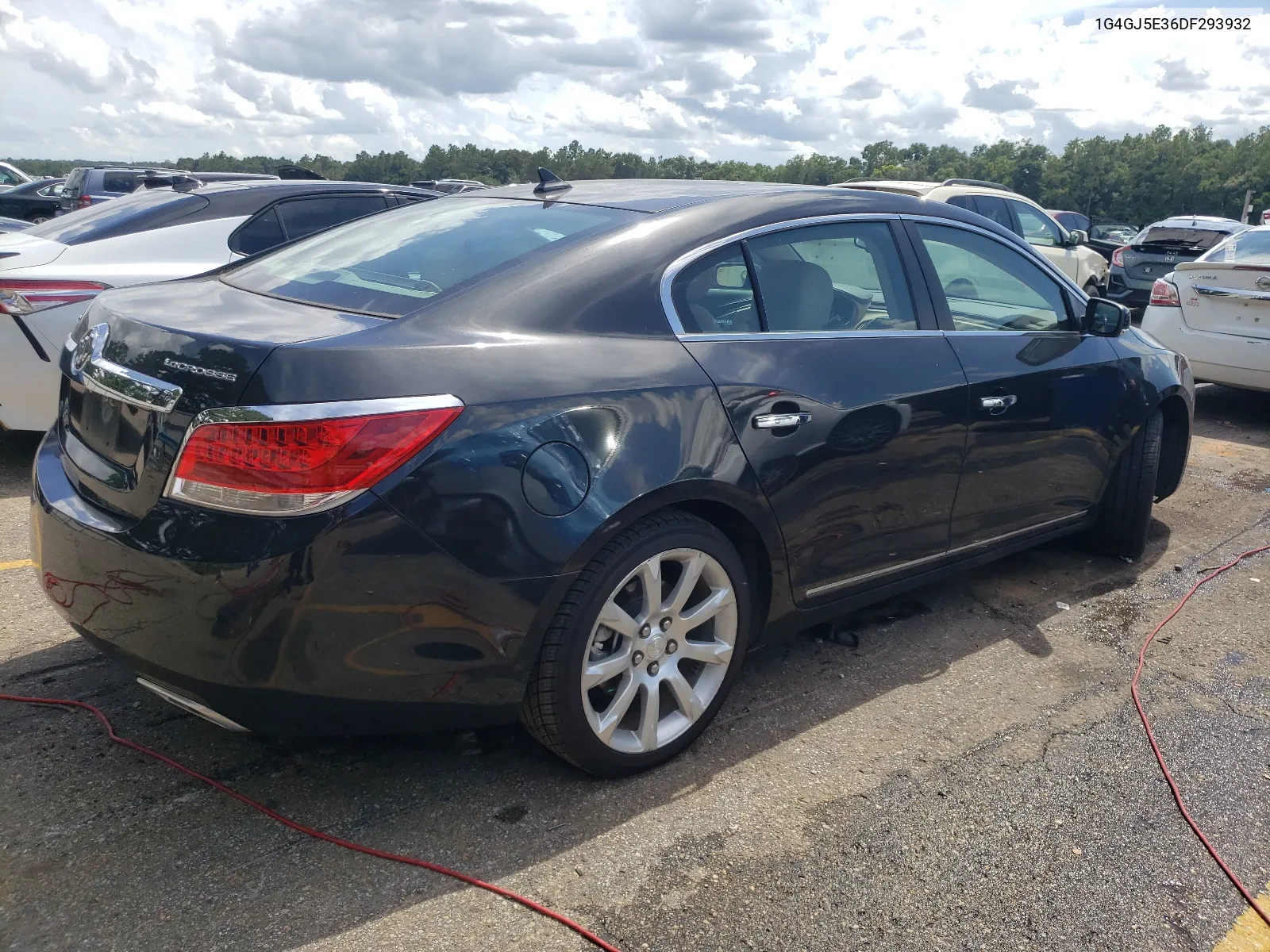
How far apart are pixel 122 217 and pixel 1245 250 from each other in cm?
767

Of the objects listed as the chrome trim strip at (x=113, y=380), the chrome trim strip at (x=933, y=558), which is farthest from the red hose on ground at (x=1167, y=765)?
the chrome trim strip at (x=113, y=380)

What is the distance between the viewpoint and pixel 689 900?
241 centimetres

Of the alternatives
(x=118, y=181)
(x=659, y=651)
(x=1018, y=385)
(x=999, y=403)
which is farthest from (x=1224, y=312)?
(x=118, y=181)

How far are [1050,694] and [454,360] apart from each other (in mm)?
2298

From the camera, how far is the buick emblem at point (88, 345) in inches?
107

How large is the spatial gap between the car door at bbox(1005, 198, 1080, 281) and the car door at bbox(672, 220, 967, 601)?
8.89 m

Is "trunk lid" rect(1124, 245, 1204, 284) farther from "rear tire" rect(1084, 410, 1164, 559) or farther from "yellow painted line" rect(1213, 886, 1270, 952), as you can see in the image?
"yellow painted line" rect(1213, 886, 1270, 952)

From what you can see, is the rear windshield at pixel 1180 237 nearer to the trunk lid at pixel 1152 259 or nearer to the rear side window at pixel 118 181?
the trunk lid at pixel 1152 259

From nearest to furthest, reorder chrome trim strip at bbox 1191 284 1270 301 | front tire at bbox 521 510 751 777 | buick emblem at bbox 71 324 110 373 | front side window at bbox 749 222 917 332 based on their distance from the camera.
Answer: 1. front tire at bbox 521 510 751 777
2. buick emblem at bbox 71 324 110 373
3. front side window at bbox 749 222 917 332
4. chrome trim strip at bbox 1191 284 1270 301

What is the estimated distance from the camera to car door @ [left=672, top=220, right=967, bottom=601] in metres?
2.99

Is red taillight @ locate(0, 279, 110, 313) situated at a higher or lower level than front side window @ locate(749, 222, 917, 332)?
lower

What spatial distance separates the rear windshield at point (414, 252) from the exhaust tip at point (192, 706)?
3.38 ft

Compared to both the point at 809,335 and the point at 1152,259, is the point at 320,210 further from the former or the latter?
the point at 1152,259

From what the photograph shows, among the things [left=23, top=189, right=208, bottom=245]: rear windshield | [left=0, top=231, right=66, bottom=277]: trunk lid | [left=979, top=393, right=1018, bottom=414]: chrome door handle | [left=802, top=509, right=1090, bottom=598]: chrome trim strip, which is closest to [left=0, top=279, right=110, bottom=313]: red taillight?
[left=0, top=231, right=66, bottom=277]: trunk lid
